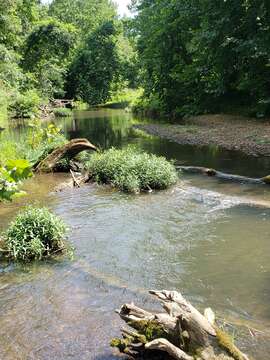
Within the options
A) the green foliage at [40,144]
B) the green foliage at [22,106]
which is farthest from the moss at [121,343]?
the green foliage at [22,106]

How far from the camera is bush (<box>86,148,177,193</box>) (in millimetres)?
12289

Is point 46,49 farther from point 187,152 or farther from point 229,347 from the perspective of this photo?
point 229,347

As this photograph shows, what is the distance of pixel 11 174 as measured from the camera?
211 inches

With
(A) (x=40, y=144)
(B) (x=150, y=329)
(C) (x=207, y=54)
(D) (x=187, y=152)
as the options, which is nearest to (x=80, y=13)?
(C) (x=207, y=54)

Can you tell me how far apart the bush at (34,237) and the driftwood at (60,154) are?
24.0 feet

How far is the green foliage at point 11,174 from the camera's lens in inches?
209

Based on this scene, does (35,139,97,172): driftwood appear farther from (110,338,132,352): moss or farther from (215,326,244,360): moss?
(215,326,244,360): moss

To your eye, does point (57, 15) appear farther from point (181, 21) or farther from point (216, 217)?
point (216, 217)

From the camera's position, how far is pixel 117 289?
660cm

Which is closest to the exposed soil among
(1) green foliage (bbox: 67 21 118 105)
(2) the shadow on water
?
(2) the shadow on water

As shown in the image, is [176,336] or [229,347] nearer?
[229,347]

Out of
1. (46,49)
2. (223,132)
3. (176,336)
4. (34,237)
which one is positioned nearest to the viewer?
(176,336)

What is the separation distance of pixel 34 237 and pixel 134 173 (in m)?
5.13

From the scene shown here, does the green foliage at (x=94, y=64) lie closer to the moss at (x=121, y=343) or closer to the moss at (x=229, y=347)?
the moss at (x=121, y=343)
